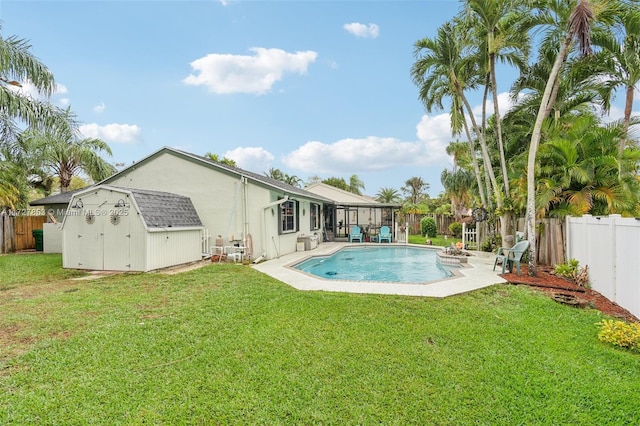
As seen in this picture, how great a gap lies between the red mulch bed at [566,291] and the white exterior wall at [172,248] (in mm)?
10072

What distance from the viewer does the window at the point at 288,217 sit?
13430 mm

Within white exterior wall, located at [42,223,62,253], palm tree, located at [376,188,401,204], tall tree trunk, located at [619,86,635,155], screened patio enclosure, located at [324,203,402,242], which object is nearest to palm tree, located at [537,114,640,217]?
tall tree trunk, located at [619,86,635,155]

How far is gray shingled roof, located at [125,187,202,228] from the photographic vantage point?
973cm

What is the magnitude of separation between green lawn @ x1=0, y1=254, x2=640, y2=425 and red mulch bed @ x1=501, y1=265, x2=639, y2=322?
41 cm

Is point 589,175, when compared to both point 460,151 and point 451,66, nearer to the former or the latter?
point 451,66

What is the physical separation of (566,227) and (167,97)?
18730 mm

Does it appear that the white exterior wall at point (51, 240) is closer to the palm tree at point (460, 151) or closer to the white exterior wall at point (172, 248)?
the white exterior wall at point (172, 248)

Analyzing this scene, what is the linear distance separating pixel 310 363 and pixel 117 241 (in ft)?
28.3

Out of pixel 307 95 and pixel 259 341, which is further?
pixel 307 95

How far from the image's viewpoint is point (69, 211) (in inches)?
394

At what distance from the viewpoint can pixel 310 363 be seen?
3.76 m

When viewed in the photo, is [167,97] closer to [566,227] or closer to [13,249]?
[13,249]

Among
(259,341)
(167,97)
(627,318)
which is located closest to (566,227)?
(627,318)

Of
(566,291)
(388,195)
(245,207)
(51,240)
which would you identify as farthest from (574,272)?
(388,195)
